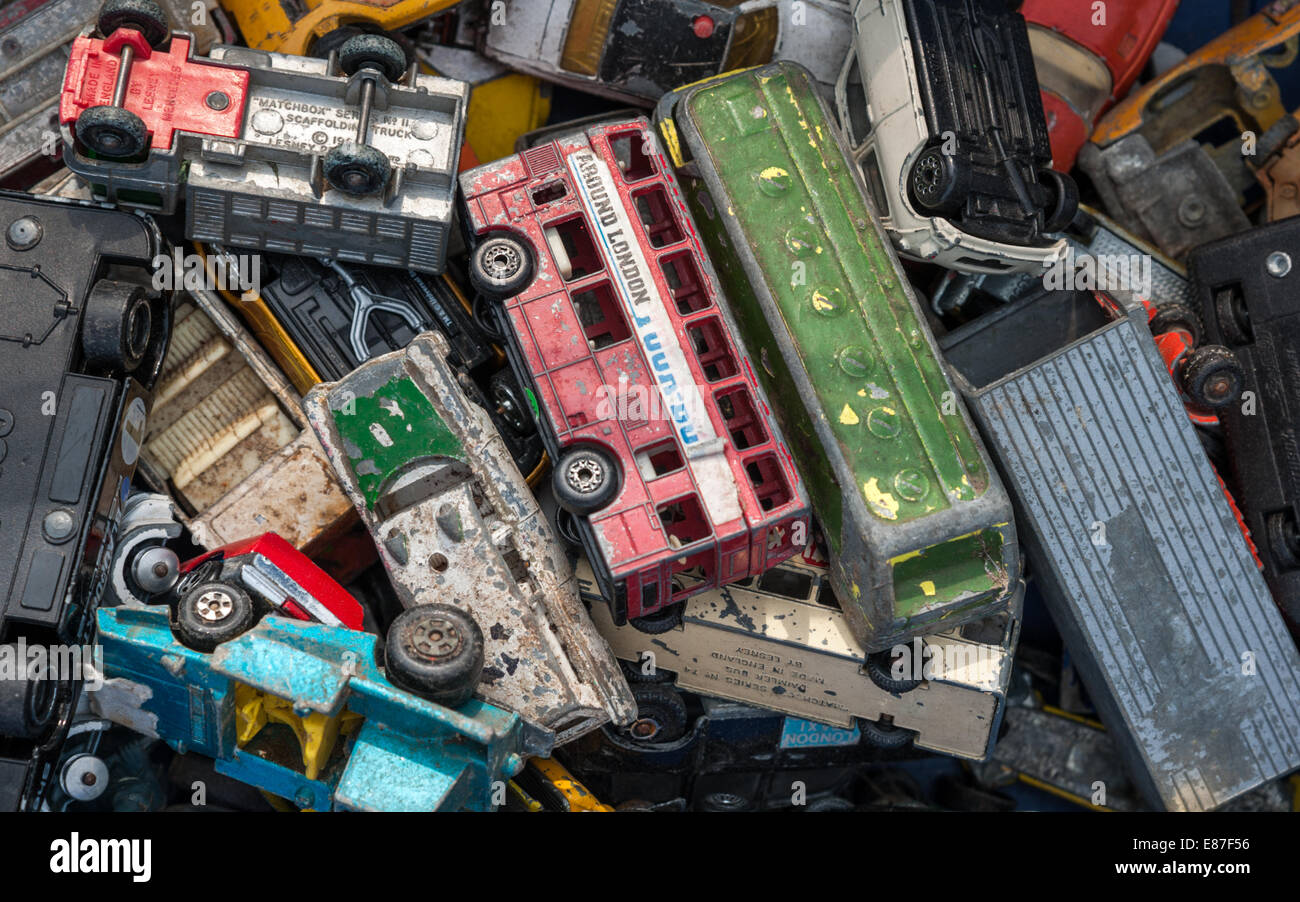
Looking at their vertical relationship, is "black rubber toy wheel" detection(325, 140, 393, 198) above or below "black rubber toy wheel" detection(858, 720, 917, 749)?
above

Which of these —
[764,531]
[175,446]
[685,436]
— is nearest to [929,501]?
[764,531]

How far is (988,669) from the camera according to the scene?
233 inches

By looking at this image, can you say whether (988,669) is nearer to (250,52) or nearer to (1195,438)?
(1195,438)

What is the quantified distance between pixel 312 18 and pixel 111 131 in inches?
49.8

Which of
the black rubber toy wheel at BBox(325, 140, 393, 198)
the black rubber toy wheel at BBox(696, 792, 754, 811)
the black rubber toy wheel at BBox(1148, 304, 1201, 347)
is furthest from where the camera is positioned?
the black rubber toy wheel at BBox(696, 792, 754, 811)

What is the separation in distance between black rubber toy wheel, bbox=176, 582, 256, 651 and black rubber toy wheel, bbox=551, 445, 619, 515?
1.42m

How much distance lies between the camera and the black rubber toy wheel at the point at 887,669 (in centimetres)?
586

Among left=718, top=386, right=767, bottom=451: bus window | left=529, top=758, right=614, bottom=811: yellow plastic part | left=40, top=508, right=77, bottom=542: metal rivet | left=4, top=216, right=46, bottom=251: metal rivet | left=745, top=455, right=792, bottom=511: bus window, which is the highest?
left=4, top=216, right=46, bottom=251: metal rivet

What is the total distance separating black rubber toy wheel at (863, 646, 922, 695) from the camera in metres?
5.86

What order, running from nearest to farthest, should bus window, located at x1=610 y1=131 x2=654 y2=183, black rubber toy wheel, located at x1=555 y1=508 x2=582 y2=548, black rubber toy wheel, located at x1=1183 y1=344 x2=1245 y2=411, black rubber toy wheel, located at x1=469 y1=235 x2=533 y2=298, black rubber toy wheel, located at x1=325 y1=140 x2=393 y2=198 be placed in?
black rubber toy wheel, located at x1=325 y1=140 x2=393 y2=198 → black rubber toy wheel, located at x1=469 y1=235 x2=533 y2=298 → black rubber toy wheel, located at x1=555 y1=508 x2=582 y2=548 → bus window, located at x1=610 y1=131 x2=654 y2=183 → black rubber toy wheel, located at x1=1183 y1=344 x2=1245 y2=411

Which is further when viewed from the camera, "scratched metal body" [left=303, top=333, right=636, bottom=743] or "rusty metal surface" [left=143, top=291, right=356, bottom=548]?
"rusty metal surface" [left=143, top=291, right=356, bottom=548]

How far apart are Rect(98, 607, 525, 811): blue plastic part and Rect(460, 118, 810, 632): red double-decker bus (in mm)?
948

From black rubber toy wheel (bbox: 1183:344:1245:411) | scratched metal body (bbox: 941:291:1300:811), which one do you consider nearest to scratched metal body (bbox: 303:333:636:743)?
scratched metal body (bbox: 941:291:1300:811)

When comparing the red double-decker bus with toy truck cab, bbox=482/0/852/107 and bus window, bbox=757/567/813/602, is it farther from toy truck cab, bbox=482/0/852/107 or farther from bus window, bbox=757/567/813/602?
toy truck cab, bbox=482/0/852/107
